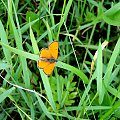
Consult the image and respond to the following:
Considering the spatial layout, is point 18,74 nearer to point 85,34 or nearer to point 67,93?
point 67,93

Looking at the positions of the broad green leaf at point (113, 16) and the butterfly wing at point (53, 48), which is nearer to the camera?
the butterfly wing at point (53, 48)

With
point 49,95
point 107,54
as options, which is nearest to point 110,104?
point 49,95

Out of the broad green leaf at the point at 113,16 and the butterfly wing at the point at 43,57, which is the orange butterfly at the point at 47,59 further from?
the broad green leaf at the point at 113,16

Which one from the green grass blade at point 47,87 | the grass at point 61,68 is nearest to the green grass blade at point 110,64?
the grass at point 61,68

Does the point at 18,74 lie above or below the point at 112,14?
below

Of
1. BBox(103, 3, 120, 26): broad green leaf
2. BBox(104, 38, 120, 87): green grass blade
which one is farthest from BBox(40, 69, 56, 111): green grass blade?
A: BBox(103, 3, 120, 26): broad green leaf

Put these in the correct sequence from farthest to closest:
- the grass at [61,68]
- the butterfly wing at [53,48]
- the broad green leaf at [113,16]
A: the broad green leaf at [113,16] → the grass at [61,68] → the butterfly wing at [53,48]

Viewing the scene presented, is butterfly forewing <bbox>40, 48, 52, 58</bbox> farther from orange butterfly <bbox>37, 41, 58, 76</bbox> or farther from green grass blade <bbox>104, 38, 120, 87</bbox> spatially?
green grass blade <bbox>104, 38, 120, 87</bbox>

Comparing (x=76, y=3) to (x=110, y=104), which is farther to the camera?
(x=76, y=3)
